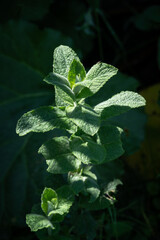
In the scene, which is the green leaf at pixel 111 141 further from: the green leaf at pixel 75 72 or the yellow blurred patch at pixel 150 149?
the yellow blurred patch at pixel 150 149

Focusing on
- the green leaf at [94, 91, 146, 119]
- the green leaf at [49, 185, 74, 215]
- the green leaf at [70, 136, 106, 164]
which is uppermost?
the green leaf at [94, 91, 146, 119]

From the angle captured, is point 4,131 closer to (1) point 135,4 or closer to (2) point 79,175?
(2) point 79,175

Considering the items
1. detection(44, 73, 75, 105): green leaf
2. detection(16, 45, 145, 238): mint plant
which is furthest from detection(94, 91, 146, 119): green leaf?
detection(44, 73, 75, 105): green leaf

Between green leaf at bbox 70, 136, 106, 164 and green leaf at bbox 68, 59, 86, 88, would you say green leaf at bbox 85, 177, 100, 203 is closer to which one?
green leaf at bbox 70, 136, 106, 164

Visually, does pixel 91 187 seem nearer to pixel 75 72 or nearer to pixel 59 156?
pixel 59 156

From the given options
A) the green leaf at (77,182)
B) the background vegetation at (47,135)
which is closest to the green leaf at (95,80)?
the green leaf at (77,182)

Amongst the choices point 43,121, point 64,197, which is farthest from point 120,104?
point 64,197

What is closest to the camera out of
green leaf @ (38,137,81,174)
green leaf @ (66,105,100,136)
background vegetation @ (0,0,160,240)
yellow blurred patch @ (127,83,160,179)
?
green leaf @ (66,105,100,136)
